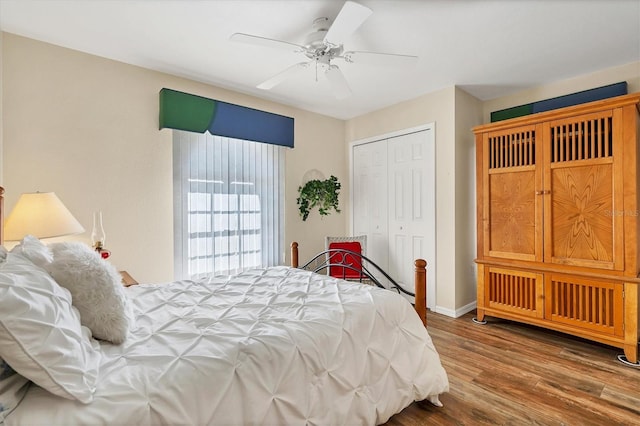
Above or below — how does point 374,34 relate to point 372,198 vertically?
above

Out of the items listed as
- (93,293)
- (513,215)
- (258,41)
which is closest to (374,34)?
(258,41)

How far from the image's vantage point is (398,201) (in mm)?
3986

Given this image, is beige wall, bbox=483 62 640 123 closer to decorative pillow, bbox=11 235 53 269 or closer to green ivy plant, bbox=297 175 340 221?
green ivy plant, bbox=297 175 340 221

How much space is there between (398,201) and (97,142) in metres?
3.21

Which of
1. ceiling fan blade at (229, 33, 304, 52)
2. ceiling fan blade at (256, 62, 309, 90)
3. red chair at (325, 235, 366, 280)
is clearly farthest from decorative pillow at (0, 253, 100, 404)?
red chair at (325, 235, 366, 280)

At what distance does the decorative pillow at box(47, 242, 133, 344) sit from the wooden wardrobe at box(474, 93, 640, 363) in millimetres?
3174

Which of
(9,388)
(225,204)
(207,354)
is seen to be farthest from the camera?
(225,204)

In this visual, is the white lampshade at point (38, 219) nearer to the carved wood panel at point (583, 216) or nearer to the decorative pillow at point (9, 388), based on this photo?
the decorative pillow at point (9, 388)

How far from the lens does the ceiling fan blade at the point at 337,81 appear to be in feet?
7.83

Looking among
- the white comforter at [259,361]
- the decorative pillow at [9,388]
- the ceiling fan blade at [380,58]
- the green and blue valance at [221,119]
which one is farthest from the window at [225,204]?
the decorative pillow at [9,388]

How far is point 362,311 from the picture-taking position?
5.32 feet

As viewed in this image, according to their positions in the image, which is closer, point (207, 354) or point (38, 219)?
point (207, 354)

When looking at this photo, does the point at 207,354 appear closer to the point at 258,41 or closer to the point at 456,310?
the point at 258,41

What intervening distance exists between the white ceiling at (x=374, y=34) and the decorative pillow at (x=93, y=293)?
1.70m
